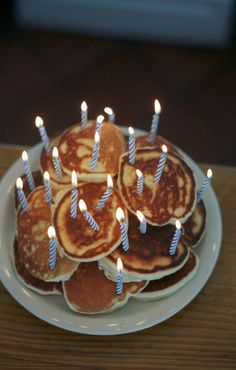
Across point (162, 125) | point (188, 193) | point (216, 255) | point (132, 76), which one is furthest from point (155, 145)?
point (132, 76)

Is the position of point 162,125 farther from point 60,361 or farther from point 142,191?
point 60,361

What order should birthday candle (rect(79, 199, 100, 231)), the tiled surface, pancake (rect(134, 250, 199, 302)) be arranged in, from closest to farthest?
birthday candle (rect(79, 199, 100, 231)), pancake (rect(134, 250, 199, 302)), the tiled surface

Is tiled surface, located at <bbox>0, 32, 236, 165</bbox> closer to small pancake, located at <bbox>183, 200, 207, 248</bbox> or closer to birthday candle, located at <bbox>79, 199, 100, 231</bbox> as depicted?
small pancake, located at <bbox>183, 200, 207, 248</bbox>

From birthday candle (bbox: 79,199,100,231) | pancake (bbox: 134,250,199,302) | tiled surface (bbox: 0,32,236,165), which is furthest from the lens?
tiled surface (bbox: 0,32,236,165)

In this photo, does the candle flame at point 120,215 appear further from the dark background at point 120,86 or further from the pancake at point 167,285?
the dark background at point 120,86

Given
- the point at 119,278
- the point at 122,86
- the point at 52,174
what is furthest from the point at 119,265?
the point at 122,86

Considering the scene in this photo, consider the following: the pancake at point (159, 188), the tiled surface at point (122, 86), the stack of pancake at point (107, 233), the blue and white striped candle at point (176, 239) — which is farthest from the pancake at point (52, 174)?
the tiled surface at point (122, 86)

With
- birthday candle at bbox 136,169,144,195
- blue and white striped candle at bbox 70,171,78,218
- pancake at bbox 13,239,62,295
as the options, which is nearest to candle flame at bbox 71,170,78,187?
blue and white striped candle at bbox 70,171,78,218
